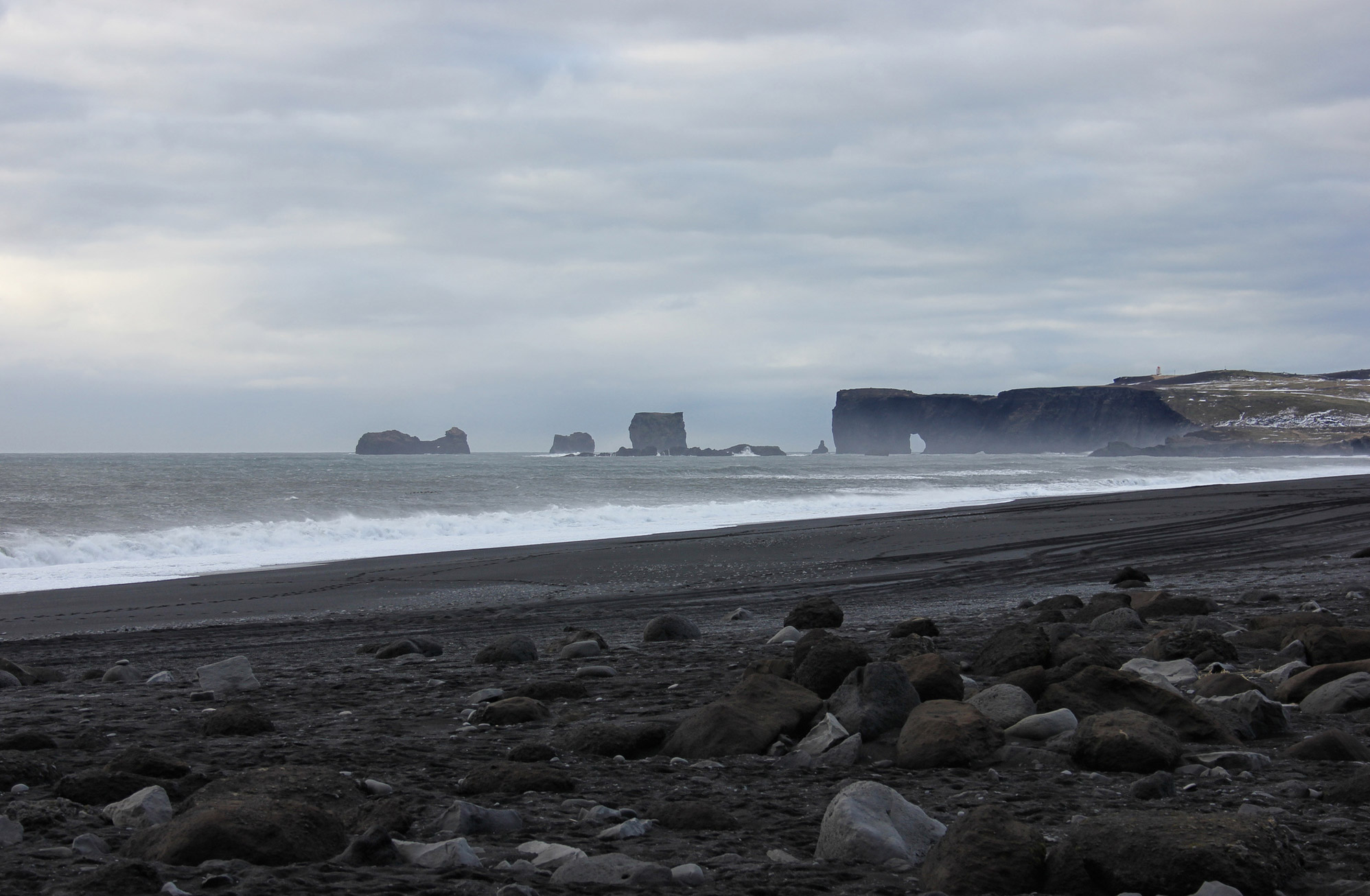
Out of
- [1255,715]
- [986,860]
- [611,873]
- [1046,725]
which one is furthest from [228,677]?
[1255,715]

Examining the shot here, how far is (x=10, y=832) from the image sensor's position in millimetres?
3164

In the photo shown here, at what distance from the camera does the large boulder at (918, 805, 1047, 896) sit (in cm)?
277

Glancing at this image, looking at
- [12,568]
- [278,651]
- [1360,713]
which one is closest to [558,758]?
[1360,713]

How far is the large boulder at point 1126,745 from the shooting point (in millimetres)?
3988

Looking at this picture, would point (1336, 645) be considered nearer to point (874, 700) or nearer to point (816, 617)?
point (874, 700)

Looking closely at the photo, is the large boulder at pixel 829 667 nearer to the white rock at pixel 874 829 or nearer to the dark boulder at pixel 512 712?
the dark boulder at pixel 512 712

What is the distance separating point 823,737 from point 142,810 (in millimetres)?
2702

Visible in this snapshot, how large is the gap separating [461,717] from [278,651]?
12.5 feet

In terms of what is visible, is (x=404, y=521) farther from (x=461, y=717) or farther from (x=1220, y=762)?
(x=1220, y=762)

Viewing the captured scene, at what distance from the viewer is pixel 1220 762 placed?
157 inches

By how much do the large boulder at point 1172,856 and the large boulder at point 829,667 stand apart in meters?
2.47

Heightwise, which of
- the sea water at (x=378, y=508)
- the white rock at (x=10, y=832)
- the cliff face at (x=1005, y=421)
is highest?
the cliff face at (x=1005, y=421)

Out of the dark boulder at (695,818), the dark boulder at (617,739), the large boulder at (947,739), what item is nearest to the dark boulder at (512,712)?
the dark boulder at (617,739)

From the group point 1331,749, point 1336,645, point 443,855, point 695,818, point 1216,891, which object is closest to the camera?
point 1216,891
